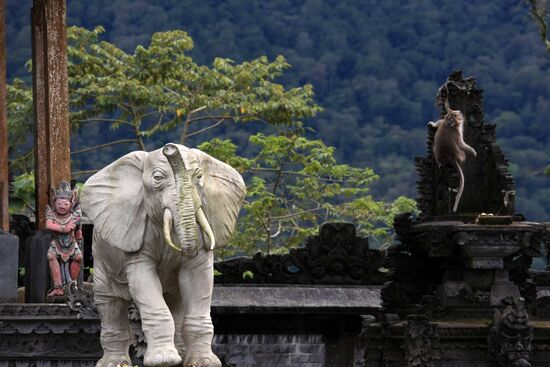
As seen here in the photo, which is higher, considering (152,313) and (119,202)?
(119,202)

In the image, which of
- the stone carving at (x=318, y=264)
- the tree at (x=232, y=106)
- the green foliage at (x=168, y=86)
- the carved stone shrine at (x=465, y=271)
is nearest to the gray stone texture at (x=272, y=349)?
the stone carving at (x=318, y=264)

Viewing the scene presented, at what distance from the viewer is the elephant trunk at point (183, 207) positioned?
1287 cm

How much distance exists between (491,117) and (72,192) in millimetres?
33782

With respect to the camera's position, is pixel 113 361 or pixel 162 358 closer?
pixel 162 358

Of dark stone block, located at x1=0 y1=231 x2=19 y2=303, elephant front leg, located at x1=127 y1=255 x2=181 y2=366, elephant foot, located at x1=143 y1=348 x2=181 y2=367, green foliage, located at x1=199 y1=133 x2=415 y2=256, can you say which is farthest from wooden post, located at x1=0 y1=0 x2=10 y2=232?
green foliage, located at x1=199 y1=133 x2=415 y2=256

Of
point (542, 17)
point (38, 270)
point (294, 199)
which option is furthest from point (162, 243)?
point (294, 199)

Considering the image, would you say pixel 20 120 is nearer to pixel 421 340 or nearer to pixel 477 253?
pixel 477 253

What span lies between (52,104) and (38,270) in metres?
2.52

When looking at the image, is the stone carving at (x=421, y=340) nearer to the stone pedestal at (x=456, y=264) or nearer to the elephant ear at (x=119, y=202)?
the stone pedestal at (x=456, y=264)

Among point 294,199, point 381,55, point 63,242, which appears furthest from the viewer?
point 381,55

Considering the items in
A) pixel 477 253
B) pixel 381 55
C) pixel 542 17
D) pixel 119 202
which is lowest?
pixel 119 202

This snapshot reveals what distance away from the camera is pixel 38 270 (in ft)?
60.9

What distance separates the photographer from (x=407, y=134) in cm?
5072

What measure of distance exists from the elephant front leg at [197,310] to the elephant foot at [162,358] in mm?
266
